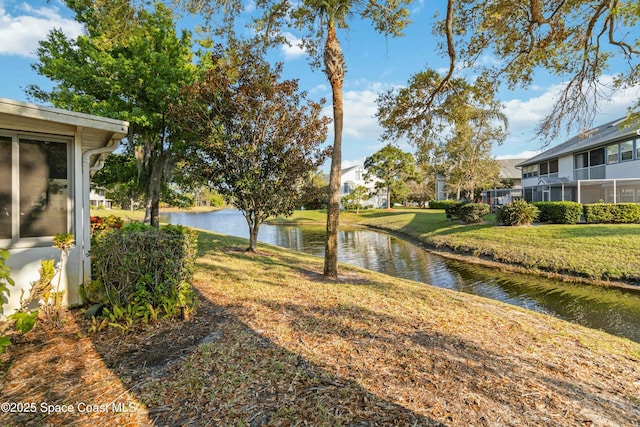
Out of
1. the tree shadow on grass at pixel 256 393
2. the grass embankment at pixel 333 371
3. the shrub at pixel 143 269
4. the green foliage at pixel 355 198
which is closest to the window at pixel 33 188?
the shrub at pixel 143 269

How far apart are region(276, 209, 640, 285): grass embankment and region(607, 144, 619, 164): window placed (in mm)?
8087

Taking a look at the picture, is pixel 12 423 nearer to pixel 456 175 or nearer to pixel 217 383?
pixel 217 383

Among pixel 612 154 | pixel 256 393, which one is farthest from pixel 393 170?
pixel 256 393

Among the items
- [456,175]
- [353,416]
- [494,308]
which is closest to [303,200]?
[494,308]

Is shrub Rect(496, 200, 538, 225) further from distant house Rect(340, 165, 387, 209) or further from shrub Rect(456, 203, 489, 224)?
distant house Rect(340, 165, 387, 209)

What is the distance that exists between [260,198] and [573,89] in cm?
842

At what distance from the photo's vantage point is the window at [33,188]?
4.18 m

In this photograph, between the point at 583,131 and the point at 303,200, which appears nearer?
the point at 583,131

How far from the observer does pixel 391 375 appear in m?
3.04

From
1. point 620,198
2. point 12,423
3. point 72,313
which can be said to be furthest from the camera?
point 620,198

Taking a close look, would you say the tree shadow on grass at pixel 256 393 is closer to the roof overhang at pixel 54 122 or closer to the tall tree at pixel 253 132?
the roof overhang at pixel 54 122

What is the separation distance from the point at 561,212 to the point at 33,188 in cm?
2015

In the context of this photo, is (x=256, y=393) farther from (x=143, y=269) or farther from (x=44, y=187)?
(x=44, y=187)

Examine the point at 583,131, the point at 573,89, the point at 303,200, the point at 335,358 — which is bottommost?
the point at 335,358
